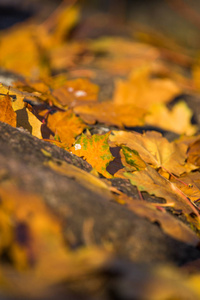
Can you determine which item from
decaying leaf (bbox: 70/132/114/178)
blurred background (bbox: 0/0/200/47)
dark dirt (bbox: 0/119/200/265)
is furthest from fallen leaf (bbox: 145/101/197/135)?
blurred background (bbox: 0/0/200/47)

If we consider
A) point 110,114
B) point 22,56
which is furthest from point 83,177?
point 22,56

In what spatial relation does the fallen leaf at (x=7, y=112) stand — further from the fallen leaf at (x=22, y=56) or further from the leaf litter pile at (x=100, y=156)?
the fallen leaf at (x=22, y=56)

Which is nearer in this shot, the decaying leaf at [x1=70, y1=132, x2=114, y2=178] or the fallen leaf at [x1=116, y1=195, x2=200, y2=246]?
the fallen leaf at [x1=116, y1=195, x2=200, y2=246]

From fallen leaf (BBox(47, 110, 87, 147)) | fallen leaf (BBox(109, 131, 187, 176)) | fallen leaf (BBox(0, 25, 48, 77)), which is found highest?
fallen leaf (BBox(109, 131, 187, 176))

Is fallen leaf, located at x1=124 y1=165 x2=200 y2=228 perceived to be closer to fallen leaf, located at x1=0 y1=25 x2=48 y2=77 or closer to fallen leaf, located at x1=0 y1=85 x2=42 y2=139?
fallen leaf, located at x1=0 y1=85 x2=42 y2=139

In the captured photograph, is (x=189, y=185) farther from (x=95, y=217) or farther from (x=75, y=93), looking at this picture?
(x=75, y=93)

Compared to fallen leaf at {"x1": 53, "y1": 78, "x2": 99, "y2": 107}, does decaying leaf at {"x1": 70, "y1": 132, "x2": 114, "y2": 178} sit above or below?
above

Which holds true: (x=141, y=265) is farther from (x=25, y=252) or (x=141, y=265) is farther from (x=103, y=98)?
(x=103, y=98)

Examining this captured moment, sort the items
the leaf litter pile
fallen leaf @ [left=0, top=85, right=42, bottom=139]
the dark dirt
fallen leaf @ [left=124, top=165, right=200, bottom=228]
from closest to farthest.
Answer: the leaf litter pile < the dark dirt < fallen leaf @ [left=124, top=165, right=200, bottom=228] < fallen leaf @ [left=0, top=85, right=42, bottom=139]
